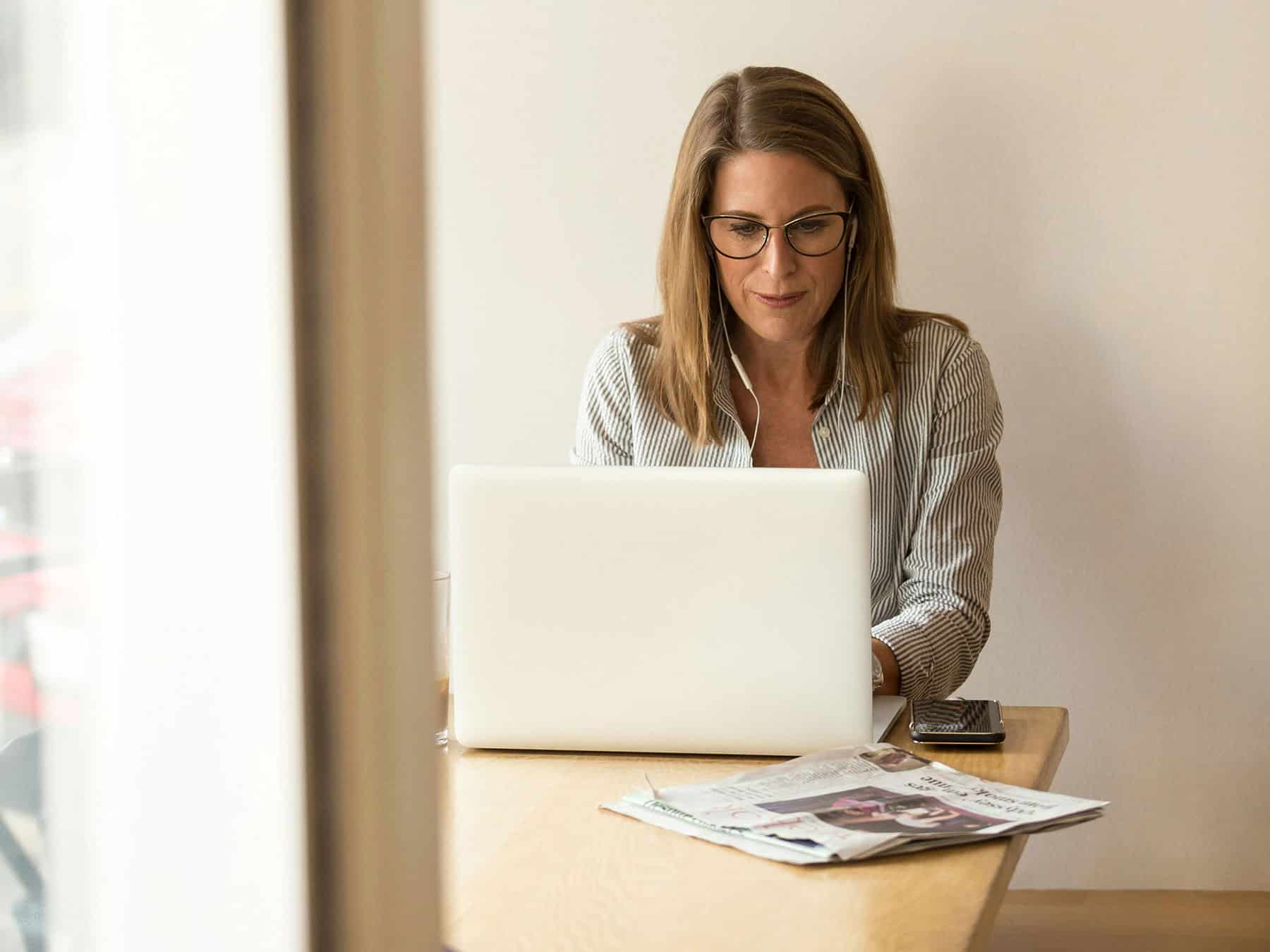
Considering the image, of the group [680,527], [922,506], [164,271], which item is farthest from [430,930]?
[922,506]

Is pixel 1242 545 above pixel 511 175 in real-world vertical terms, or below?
below

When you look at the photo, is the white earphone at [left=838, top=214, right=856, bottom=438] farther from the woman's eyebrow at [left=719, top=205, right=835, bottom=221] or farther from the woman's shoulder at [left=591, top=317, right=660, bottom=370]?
the woman's shoulder at [left=591, top=317, right=660, bottom=370]

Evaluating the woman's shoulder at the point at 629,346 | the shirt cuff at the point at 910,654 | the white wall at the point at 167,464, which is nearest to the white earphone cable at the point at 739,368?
the woman's shoulder at the point at 629,346

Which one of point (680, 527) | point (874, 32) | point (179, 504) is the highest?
point (874, 32)

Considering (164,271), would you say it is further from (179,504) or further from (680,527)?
(680,527)

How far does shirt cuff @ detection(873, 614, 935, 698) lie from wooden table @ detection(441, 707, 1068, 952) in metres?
0.34

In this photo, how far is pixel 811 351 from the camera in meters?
1.92

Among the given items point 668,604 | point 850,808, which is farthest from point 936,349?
point 850,808

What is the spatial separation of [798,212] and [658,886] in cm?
111

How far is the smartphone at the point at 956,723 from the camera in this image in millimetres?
1222

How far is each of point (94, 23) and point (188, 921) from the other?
0.18m

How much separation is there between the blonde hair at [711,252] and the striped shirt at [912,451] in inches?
0.9

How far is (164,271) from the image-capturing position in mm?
260

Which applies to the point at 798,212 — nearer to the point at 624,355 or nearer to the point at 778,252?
the point at 778,252
